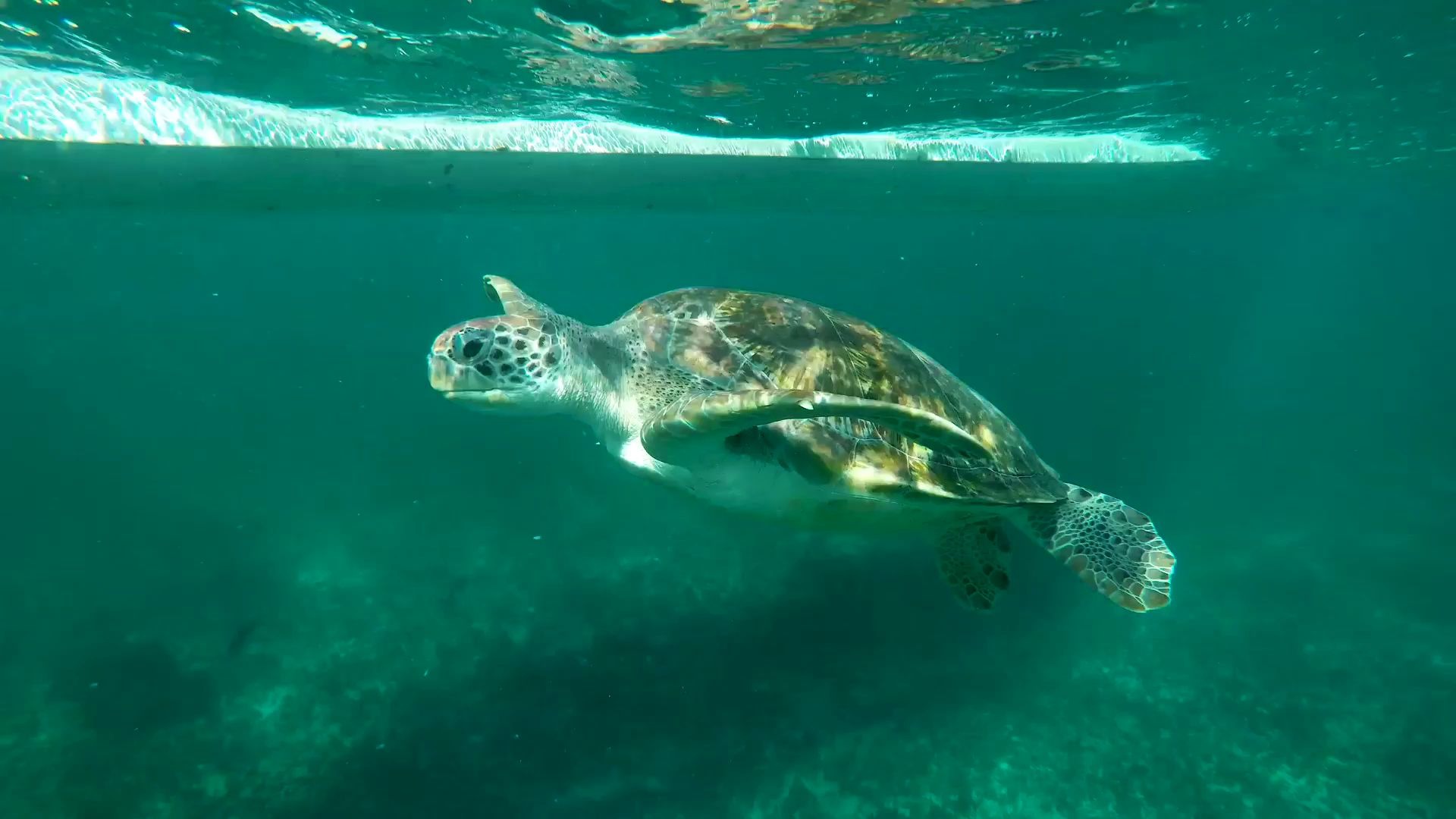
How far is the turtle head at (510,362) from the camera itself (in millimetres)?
3660

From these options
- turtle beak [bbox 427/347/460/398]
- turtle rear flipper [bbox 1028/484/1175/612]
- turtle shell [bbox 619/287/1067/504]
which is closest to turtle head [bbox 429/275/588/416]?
turtle beak [bbox 427/347/460/398]

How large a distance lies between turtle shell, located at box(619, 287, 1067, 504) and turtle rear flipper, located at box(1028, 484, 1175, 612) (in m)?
0.36

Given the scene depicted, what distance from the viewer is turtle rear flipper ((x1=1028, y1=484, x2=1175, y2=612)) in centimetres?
423

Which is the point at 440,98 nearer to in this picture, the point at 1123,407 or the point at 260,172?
the point at 260,172

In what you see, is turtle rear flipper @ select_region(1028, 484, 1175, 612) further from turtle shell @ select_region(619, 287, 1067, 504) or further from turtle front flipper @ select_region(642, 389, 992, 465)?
turtle front flipper @ select_region(642, 389, 992, 465)

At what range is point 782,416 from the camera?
10.3 feet

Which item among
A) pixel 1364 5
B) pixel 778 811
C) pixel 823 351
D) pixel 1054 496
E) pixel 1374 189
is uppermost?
pixel 1374 189

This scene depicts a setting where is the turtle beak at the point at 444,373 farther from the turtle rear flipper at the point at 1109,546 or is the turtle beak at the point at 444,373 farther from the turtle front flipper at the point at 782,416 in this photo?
the turtle rear flipper at the point at 1109,546

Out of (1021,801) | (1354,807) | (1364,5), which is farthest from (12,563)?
(1364,5)

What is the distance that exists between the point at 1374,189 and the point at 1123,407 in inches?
546

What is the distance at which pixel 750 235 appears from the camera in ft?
142

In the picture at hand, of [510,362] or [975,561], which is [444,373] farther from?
[975,561]

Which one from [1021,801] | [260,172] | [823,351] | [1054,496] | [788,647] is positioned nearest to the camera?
[823,351]

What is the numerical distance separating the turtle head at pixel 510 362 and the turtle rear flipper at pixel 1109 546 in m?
3.50
